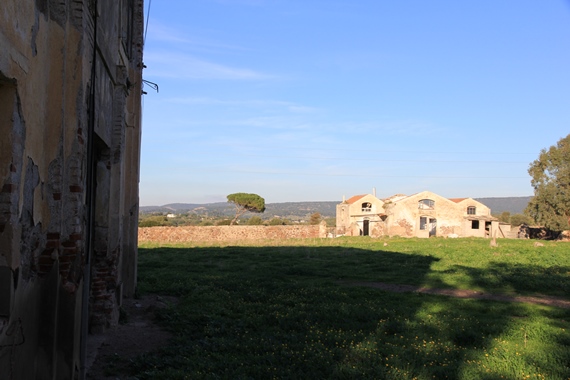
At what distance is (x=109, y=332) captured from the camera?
828cm

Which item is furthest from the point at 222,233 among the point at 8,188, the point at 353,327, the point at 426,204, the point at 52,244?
the point at 8,188

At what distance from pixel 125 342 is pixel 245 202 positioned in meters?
63.5

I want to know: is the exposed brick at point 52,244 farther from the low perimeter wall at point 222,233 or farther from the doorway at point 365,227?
the doorway at point 365,227

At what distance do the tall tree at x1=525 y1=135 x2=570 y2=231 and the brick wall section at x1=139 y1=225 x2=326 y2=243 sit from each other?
19.3m

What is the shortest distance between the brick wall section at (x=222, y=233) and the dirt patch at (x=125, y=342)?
101 feet

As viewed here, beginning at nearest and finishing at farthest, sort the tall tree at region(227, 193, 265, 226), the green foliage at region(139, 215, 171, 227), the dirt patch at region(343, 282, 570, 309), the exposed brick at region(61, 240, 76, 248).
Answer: the exposed brick at region(61, 240, 76, 248)
the dirt patch at region(343, 282, 570, 309)
the green foliage at region(139, 215, 171, 227)
the tall tree at region(227, 193, 265, 226)

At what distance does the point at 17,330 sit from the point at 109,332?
13.5 feet

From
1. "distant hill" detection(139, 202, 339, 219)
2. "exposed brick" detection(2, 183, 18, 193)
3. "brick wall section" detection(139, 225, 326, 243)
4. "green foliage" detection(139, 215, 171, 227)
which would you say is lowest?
"brick wall section" detection(139, 225, 326, 243)

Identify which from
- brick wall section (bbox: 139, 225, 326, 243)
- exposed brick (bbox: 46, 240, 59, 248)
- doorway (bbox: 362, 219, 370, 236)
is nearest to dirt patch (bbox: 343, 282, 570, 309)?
exposed brick (bbox: 46, 240, 59, 248)

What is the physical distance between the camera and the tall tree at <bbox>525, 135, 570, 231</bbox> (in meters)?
44.7

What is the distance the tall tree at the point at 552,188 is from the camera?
44719 millimetres

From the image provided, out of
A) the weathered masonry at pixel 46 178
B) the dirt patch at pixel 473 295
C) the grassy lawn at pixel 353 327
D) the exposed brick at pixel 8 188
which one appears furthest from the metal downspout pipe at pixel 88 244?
the dirt patch at pixel 473 295

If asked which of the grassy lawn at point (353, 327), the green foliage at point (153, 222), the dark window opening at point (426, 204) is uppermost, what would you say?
the dark window opening at point (426, 204)

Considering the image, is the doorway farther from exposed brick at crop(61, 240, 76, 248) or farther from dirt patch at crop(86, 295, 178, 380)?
exposed brick at crop(61, 240, 76, 248)
